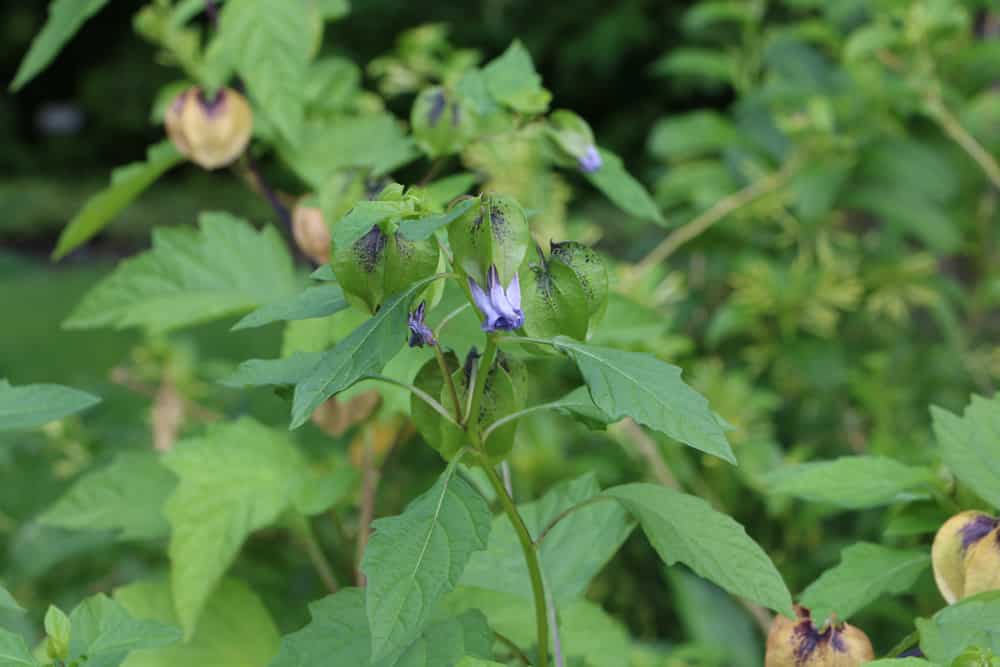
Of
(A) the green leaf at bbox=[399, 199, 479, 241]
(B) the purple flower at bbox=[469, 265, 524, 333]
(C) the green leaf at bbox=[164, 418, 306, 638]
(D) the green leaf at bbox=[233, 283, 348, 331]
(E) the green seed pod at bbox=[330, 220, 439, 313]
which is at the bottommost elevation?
(C) the green leaf at bbox=[164, 418, 306, 638]

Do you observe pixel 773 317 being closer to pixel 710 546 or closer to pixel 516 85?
pixel 516 85

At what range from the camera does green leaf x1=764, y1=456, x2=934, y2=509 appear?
2.07 ft

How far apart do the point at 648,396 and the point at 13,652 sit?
317 mm

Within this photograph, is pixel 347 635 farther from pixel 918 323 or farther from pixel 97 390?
pixel 918 323

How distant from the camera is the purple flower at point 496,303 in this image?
453 millimetres

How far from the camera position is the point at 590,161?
0.83 m

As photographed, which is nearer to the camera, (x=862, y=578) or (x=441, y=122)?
(x=862, y=578)

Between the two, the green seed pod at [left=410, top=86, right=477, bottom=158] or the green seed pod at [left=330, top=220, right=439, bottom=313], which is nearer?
the green seed pod at [left=330, top=220, right=439, bottom=313]

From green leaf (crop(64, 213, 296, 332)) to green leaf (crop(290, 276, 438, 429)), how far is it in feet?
1.65

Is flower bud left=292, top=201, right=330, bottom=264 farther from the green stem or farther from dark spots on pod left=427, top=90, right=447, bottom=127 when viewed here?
the green stem

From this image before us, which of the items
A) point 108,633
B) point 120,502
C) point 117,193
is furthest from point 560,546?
point 117,193

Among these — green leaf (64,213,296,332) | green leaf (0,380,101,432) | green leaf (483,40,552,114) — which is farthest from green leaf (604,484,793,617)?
green leaf (64,213,296,332)

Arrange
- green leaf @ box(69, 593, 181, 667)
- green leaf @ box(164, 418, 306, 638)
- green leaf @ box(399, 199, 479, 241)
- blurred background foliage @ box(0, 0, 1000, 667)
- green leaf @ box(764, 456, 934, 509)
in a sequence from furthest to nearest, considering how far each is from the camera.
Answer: blurred background foliage @ box(0, 0, 1000, 667), green leaf @ box(164, 418, 306, 638), green leaf @ box(764, 456, 934, 509), green leaf @ box(69, 593, 181, 667), green leaf @ box(399, 199, 479, 241)

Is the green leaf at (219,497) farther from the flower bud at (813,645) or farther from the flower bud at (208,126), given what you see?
the flower bud at (813,645)
